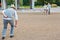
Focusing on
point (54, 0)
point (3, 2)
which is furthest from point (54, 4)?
point (3, 2)

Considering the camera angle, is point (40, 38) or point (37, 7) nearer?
point (40, 38)

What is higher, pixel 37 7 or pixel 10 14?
pixel 10 14

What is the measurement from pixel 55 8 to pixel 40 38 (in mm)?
31790

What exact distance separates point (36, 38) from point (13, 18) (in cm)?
143

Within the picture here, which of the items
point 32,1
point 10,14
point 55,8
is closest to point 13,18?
point 10,14

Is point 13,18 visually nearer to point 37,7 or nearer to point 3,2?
point 37,7

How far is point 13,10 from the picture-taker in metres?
10.4

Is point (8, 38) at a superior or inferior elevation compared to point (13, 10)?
inferior

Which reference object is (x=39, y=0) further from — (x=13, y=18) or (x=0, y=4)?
(x=13, y=18)

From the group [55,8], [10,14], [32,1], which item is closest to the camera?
[10,14]

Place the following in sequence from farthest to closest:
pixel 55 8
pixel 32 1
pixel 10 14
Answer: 1. pixel 32 1
2. pixel 55 8
3. pixel 10 14

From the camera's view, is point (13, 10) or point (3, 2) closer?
point (13, 10)

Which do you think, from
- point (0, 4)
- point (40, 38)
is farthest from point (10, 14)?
point (0, 4)

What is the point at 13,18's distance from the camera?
1041cm
